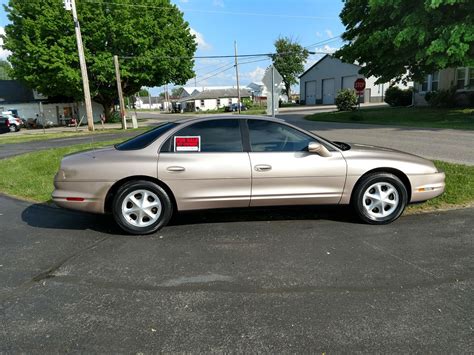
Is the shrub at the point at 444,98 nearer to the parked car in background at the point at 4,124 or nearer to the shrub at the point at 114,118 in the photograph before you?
the shrub at the point at 114,118

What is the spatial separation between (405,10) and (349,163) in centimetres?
1559

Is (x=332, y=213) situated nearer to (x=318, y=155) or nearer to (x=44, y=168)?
(x=318, y=155)

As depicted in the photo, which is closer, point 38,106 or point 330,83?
point 38,106

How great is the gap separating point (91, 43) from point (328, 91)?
38.0 m

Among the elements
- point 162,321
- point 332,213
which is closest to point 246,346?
point 162,321

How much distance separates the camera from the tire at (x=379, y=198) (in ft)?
15.8

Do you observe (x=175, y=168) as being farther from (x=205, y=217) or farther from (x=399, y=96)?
(x=399, y=96)

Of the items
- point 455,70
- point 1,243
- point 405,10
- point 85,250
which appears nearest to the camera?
point 85,250

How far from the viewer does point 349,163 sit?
4781 millimetres

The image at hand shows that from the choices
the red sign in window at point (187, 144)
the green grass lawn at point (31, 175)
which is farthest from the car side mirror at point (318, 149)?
the green grass lawn at point (31, 175)

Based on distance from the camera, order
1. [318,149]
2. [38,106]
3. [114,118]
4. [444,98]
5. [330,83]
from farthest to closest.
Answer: [330,83], [114,118], [38,106], [444,98], [318,149]

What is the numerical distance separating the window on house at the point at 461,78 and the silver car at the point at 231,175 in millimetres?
28110

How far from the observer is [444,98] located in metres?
28.4

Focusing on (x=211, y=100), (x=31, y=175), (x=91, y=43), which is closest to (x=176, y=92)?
(x=211, y=100)
